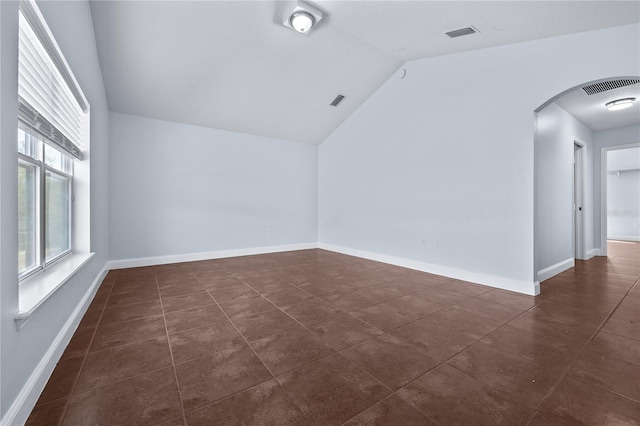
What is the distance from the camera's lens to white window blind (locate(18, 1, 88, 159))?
5.02ft

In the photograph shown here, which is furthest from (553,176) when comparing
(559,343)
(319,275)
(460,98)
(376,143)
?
(319,275)

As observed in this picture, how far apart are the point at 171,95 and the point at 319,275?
3.72 meters

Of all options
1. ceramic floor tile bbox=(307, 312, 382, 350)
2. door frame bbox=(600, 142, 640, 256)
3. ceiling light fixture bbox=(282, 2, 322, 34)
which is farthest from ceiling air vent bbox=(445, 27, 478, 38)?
door frame bbox=(600, 142, 640, 256)

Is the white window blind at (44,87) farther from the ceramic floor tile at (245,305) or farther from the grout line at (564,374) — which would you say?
the grout line at (564,374)

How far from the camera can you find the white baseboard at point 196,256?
15.0 ft

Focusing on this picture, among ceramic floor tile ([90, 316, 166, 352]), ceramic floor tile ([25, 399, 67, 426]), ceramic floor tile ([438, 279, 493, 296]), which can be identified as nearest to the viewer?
ceramic floor tile ([25, 399, 67, 426])

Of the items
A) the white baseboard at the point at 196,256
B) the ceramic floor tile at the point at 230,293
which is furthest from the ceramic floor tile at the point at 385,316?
the white baseboard at the point at 196,256

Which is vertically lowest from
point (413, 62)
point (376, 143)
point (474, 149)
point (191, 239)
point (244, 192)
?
point (191, 239)

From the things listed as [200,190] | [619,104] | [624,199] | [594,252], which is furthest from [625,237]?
[200,190]

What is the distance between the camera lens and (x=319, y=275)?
4117 mm

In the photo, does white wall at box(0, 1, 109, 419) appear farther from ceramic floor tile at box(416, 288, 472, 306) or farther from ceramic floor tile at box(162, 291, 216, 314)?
ceramic floor tile at box(416, 288, 472, 306)

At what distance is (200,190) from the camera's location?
5.29m

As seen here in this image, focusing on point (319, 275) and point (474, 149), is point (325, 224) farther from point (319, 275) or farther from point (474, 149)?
point (474, 149)

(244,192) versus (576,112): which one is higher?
(576,112)
